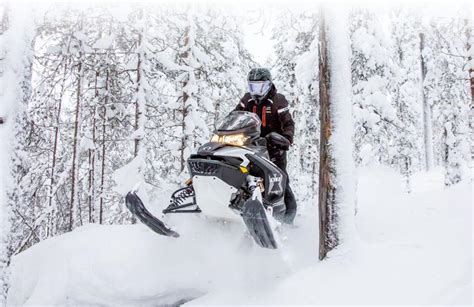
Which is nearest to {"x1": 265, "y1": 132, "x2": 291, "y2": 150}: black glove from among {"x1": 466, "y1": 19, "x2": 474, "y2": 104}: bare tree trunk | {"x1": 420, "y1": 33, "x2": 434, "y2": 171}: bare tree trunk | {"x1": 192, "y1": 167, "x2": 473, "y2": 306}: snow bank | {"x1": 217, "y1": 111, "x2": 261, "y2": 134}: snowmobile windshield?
{"x1": 217, "y1": 111, "x2": 261, "y2": 134}: snowmobile windshield

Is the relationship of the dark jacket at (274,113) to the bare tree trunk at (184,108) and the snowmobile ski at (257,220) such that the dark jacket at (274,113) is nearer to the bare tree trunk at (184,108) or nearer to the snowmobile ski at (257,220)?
the snowmobile ski at (257,220)

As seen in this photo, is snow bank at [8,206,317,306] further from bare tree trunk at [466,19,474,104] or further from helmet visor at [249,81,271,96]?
bare tree trunk at [466,19,474,104]

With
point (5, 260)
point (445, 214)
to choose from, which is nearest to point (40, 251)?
point (5, 260)

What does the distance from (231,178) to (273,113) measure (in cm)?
177

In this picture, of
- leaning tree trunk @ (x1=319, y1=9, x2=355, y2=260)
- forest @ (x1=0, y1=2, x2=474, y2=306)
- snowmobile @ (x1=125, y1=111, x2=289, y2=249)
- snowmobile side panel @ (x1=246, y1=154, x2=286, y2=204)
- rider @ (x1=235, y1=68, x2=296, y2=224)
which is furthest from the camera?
rider @ (x1=235, y1=68, x2=296, y2=224)

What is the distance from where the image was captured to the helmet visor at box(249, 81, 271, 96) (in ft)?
17.7

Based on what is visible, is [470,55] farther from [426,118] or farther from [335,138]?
[426,118]

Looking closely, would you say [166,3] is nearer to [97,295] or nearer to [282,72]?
[97,295]

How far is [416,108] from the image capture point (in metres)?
24.7

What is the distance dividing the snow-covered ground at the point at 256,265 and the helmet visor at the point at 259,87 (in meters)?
2.05

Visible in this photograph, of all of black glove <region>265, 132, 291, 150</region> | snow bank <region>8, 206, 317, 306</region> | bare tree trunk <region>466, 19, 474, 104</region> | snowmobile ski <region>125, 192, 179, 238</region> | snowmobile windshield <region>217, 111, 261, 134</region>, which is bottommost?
snow bank <region>8, 206, 317, 306</region>

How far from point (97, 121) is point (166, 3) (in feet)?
19.3

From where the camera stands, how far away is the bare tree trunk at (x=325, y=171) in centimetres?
452

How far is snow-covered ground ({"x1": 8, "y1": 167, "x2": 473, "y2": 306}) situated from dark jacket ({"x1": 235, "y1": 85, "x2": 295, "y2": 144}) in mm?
1653
